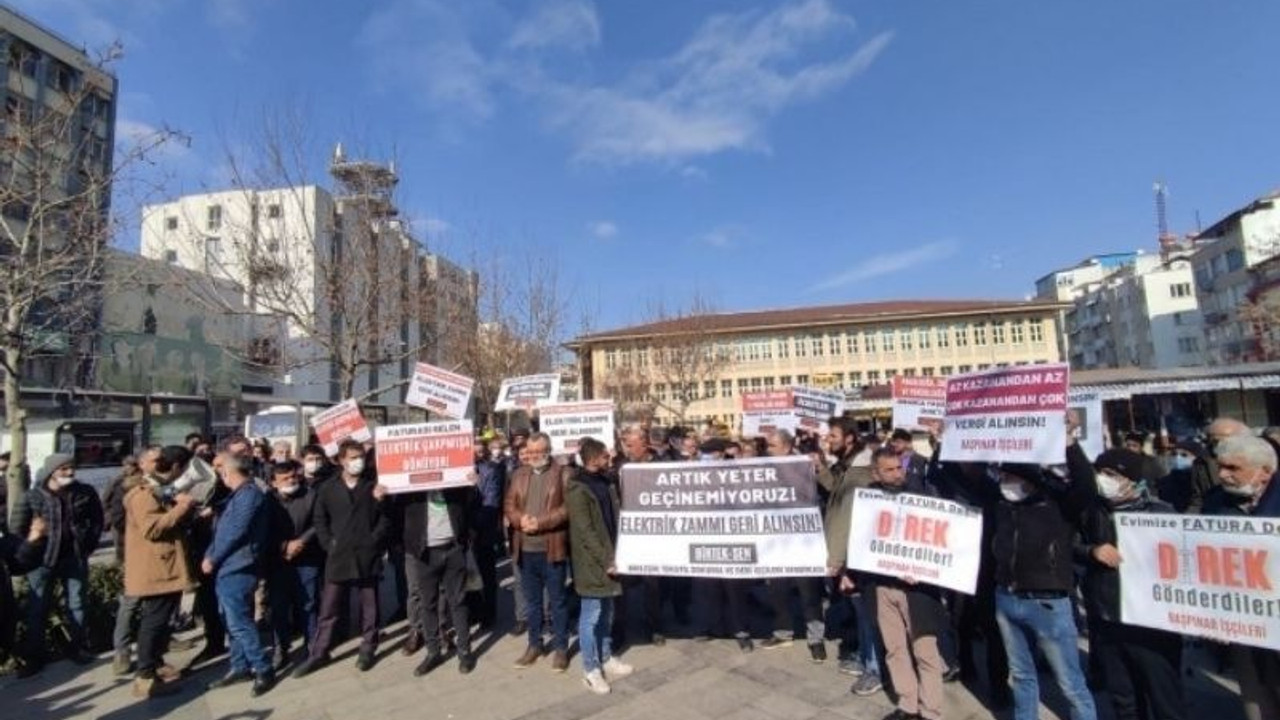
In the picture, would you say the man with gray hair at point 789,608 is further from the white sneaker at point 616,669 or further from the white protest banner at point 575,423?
the white protest banner at point 575,423

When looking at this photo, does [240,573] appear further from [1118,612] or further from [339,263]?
[339,263]

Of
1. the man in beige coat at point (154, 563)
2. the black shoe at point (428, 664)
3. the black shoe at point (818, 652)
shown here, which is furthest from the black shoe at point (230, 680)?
the black shoe at point (818, 652)

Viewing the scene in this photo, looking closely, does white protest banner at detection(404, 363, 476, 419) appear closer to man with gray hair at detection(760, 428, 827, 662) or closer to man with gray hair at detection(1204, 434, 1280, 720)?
man with gray hair at detection(760, 428, 827, 662)

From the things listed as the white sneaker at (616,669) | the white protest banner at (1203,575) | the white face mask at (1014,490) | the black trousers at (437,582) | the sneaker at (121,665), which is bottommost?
the white sneaker at (616,669)

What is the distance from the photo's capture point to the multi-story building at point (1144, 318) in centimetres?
7844

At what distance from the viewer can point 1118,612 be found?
14.7ft

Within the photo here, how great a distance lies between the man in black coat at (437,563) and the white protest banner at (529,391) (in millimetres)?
4575

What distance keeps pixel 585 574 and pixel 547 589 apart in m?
0.58

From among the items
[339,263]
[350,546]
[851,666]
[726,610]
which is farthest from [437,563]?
[339,263]

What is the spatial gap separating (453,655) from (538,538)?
1.63 m

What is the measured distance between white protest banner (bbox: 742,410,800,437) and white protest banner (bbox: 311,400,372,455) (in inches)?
257

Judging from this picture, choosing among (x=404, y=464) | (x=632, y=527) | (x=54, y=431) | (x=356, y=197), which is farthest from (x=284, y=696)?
(x=54, y=431)

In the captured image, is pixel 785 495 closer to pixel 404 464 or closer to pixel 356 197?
pixel 404 464

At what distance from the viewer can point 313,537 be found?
729 cm
